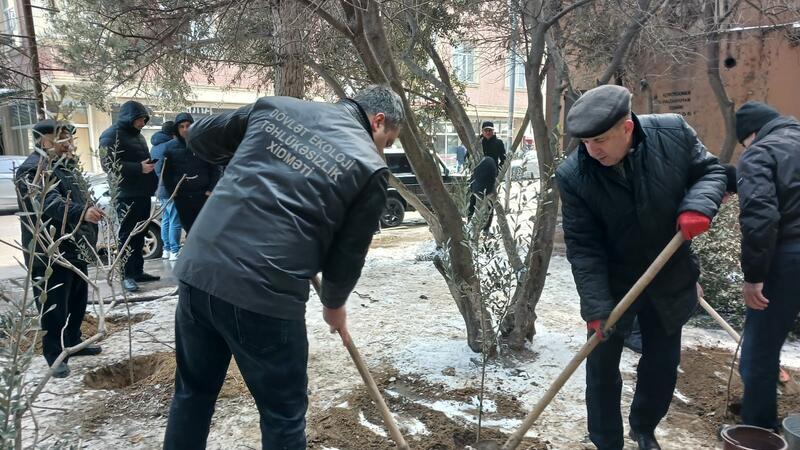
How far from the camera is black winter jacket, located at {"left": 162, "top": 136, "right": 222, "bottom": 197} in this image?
5.94 m

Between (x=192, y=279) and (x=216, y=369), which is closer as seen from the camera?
(x=192, y=279)

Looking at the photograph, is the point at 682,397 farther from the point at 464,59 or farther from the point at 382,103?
the point at 464,59

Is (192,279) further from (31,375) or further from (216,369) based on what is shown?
(31,375)

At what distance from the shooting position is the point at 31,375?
12.2 feet

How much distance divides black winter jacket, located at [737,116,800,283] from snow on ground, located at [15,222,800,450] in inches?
39.8

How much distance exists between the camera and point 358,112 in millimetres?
2275

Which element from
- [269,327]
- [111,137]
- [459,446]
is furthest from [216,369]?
[111,137]

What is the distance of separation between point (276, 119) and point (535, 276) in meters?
2.33

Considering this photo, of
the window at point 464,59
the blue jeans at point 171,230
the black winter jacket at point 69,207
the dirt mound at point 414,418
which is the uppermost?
the window at point 464,59

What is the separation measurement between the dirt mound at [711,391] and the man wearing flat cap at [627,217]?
2.65 feet

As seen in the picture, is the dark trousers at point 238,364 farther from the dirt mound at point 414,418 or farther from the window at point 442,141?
the window at point 442,141

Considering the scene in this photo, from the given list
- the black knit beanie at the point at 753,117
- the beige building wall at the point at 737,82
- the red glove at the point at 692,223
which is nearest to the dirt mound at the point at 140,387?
the red glove at the point at 692,223

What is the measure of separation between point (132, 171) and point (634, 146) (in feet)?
16.3

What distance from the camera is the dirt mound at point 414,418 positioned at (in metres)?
2.90
